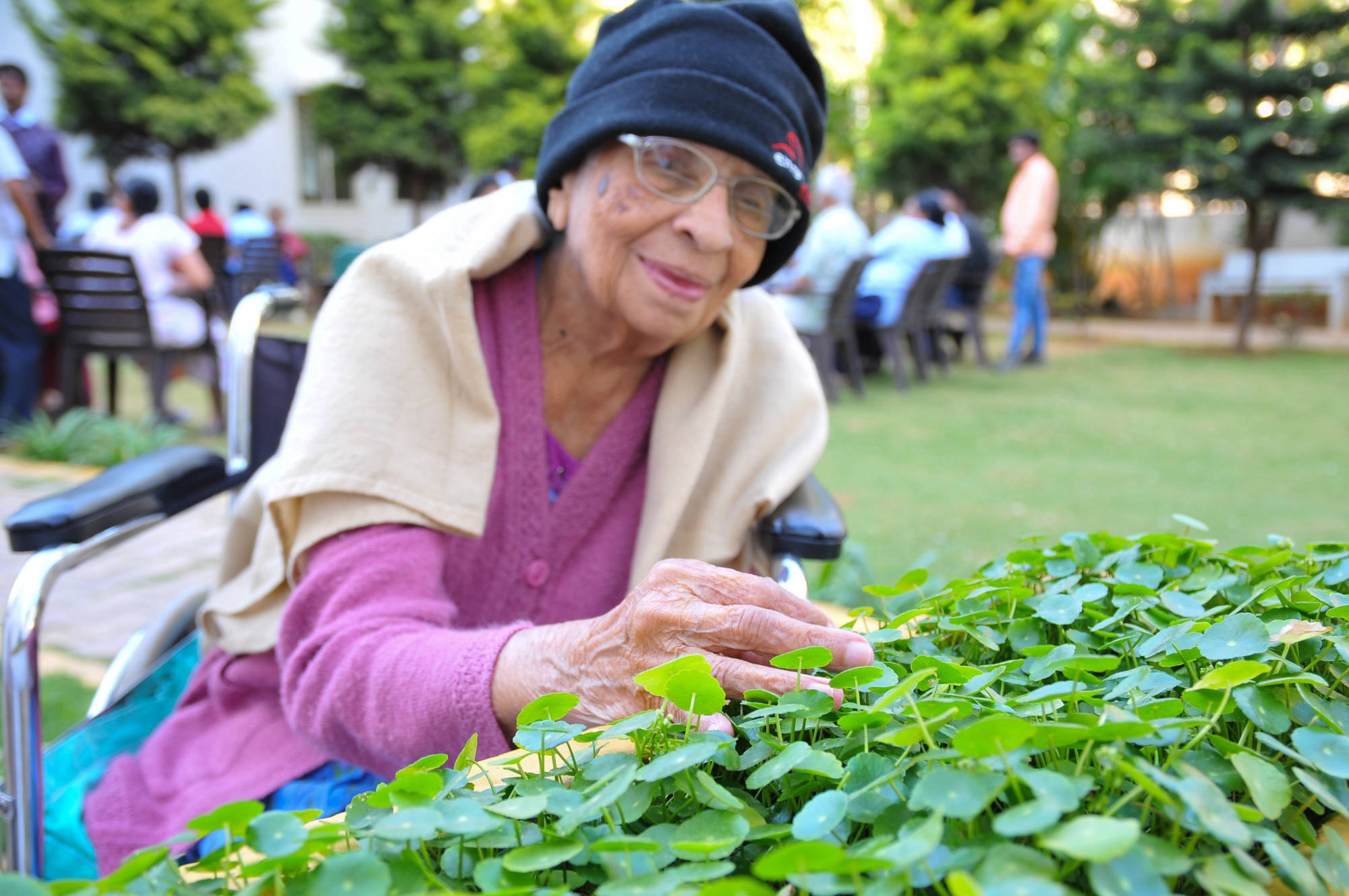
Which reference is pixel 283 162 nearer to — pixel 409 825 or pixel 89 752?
pixel 89 752

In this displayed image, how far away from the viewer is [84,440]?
6059mm

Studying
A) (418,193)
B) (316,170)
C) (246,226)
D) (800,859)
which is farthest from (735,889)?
(316,170)

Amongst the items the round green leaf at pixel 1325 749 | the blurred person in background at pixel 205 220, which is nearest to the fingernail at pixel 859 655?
the round green leaf at pixel 1325 749

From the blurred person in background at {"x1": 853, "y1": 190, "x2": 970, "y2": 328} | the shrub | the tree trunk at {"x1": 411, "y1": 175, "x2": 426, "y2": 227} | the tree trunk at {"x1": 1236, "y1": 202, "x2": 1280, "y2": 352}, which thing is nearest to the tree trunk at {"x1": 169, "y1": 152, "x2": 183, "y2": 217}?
the tree trunk at {"x1": 411, "y1": 175, "x2": 426, "y2": 227}

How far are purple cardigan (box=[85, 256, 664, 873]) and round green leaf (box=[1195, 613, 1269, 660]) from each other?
76 cm

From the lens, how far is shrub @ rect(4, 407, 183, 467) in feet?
19.1

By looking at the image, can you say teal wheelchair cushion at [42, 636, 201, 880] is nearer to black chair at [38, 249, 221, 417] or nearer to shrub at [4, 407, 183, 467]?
shrub at [4, 407, 183, 467]

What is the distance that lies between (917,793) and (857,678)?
0.61 ft

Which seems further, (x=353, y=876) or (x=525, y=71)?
(x=525, y=71)

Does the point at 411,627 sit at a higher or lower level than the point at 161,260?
lower

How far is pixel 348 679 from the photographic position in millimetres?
1281

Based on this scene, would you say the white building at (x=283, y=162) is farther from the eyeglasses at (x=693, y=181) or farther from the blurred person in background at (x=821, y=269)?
the eyeglasses at (x=693, y=181)

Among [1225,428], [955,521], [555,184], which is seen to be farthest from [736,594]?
[1225,428]

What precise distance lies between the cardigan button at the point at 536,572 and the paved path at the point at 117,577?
1819mm
